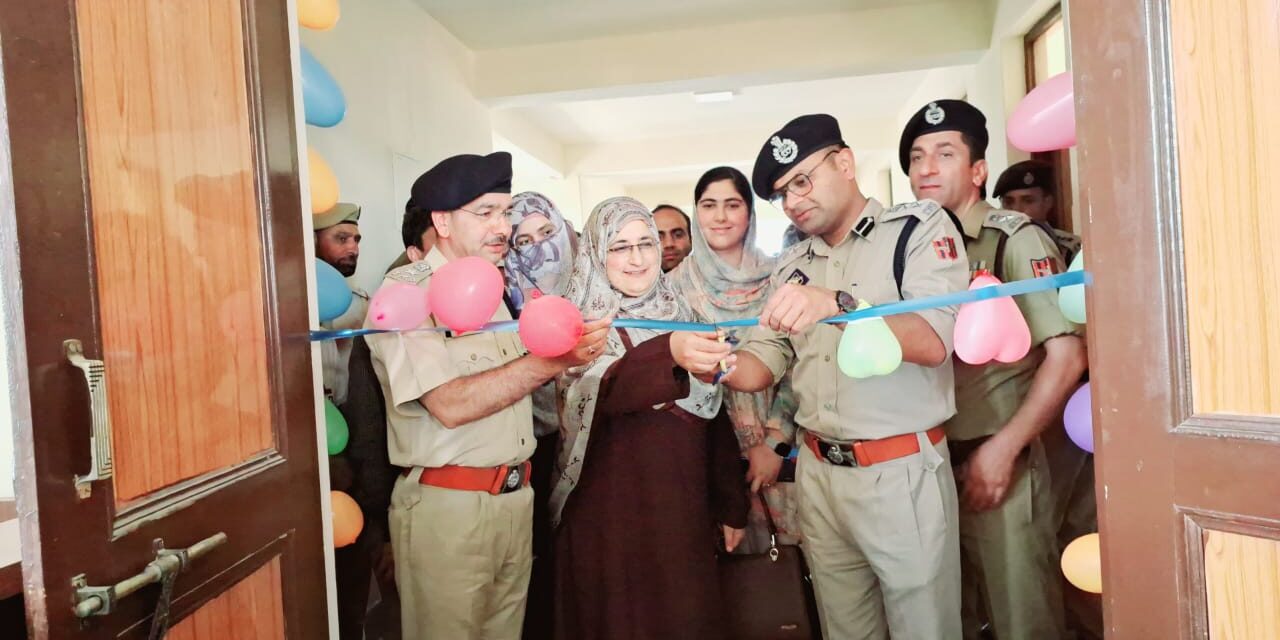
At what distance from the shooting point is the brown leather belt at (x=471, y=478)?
177 centimetres

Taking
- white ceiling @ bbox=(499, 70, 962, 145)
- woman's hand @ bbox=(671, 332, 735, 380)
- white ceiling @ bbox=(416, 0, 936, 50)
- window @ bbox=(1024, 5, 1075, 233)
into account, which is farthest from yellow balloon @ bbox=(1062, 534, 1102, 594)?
white ceiling @ bbox=(499, 70, 962, 145)

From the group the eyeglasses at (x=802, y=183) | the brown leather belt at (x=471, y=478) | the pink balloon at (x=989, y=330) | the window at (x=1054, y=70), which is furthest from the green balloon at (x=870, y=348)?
the window at (x=1054, y=70)

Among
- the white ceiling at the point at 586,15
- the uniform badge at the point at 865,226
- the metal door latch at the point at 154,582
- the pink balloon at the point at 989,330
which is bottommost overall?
the metal door latch at the point at 154,582

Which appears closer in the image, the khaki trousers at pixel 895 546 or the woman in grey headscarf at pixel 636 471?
the khaki trousers at pixel 895 546

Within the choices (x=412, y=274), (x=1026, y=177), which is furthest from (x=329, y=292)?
(x=1026, y=177)

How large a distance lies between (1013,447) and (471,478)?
1417 mm

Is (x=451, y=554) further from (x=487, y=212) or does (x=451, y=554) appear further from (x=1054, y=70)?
(x=1054, y=70)

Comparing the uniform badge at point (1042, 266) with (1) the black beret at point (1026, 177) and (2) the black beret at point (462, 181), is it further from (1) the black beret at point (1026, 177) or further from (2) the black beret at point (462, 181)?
(2) the black beret at point (462, 181)

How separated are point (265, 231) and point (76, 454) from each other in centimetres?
54

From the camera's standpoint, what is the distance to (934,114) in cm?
231

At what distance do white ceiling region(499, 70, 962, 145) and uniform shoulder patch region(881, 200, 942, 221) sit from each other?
323 cm

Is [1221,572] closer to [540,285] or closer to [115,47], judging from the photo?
[115,47]

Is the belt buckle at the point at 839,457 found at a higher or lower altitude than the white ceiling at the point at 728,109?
lower

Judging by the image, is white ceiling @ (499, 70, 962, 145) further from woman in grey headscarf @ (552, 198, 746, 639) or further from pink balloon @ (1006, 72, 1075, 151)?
pink balloon @ (1006, 72, 1075, 151)
